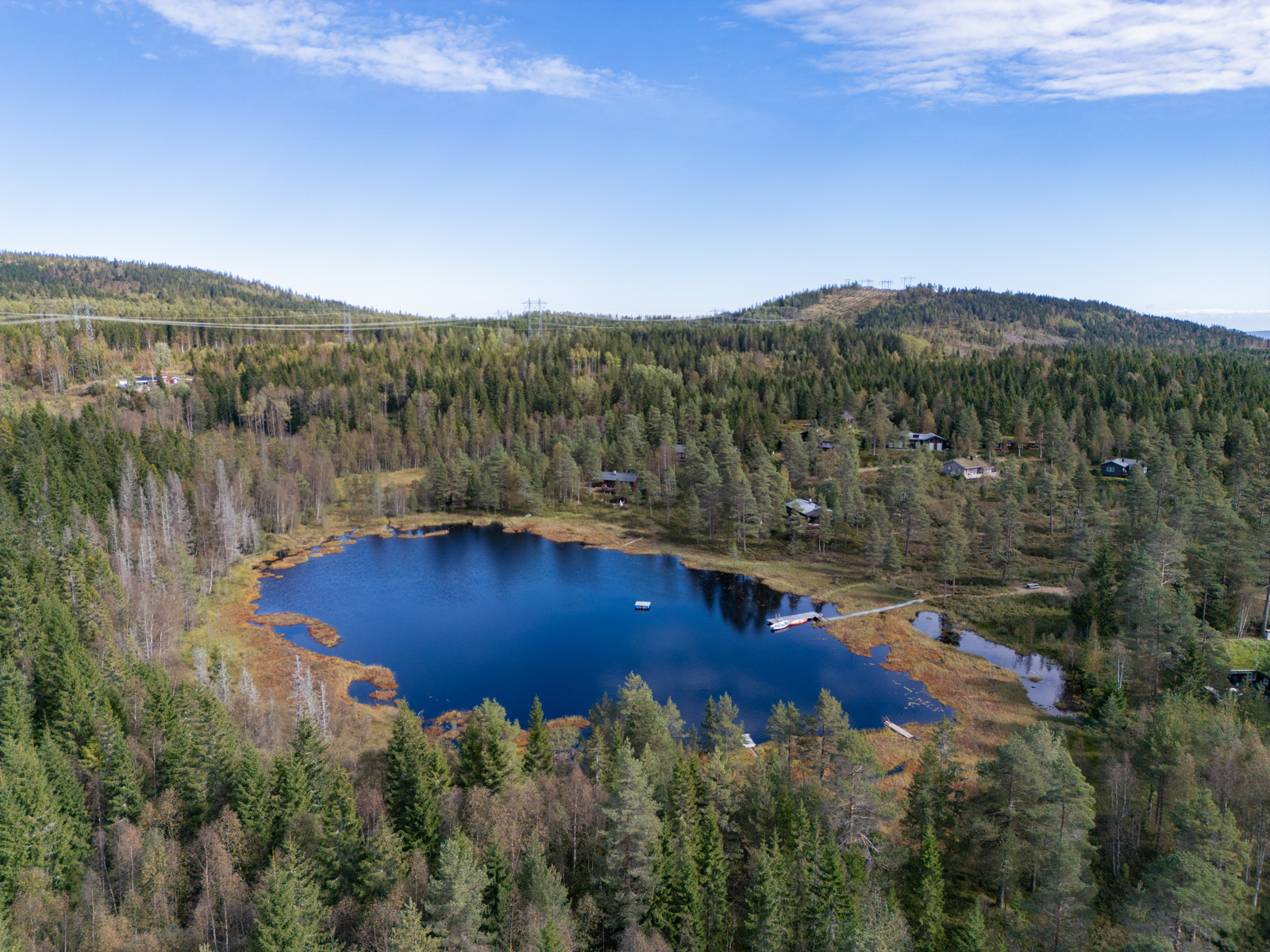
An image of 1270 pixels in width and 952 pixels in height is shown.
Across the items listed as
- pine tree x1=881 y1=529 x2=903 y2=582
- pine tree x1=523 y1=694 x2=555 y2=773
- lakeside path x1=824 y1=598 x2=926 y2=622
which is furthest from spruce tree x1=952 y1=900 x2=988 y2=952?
pine tree x1=881 y1=529 x2=903 y2=582

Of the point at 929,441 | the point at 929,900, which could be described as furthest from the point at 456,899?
the point at 929,441

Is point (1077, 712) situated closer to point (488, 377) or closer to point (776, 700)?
point (776, 700)

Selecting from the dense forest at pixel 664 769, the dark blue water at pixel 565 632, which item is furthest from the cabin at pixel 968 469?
the dark blue water at pixel 565 632

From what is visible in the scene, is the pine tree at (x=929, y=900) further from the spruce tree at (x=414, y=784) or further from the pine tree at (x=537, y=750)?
the spruce tree at (x=414, y=784)

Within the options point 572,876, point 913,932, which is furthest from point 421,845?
point 913,932

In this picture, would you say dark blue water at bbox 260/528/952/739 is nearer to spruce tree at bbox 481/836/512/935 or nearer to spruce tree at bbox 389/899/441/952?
spruce tree at bbox 481/836/512/935

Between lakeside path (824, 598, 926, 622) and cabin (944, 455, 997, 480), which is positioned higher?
cabin (944, 455, 997, 480)
